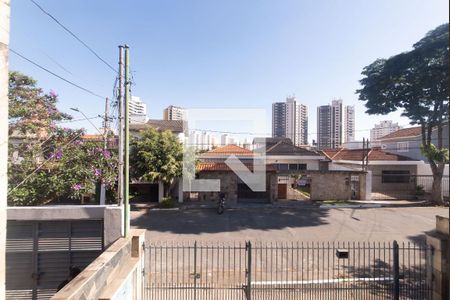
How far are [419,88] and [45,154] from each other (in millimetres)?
21485

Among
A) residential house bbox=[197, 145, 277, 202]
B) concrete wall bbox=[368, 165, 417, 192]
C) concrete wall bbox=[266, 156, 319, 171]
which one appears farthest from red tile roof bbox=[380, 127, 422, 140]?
residential house bbox=[197, 145, 277, 202]

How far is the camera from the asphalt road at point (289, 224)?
37.1 feet

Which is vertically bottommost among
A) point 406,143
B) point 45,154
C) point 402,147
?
point 45,154

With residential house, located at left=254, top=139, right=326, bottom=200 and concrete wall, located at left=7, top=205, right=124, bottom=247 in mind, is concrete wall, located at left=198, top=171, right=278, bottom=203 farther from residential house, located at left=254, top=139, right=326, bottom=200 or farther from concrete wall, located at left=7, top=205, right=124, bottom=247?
concrete wall, located at left=7, top=205, right=124, bottom=247

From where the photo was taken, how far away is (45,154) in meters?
9.97

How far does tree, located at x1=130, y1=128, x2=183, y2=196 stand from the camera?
1616 centimetres

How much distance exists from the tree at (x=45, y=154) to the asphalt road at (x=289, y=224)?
3.82 metres

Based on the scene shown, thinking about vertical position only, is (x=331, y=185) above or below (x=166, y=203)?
above

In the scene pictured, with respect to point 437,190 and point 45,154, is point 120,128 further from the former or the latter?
point 437,190

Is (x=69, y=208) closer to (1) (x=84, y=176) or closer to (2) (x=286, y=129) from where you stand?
(1) (x=84, y=176)

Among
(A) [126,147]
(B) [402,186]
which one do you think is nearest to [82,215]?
(A) [126,147]

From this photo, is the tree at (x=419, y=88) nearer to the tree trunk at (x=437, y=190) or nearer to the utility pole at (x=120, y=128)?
the tree trunk at (x=437, y=190)

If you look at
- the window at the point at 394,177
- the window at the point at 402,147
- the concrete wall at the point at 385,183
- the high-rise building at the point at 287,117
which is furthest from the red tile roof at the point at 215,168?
the high-rise building at the point at 287,117

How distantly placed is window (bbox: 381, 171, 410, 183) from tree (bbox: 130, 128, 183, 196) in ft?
61.0
